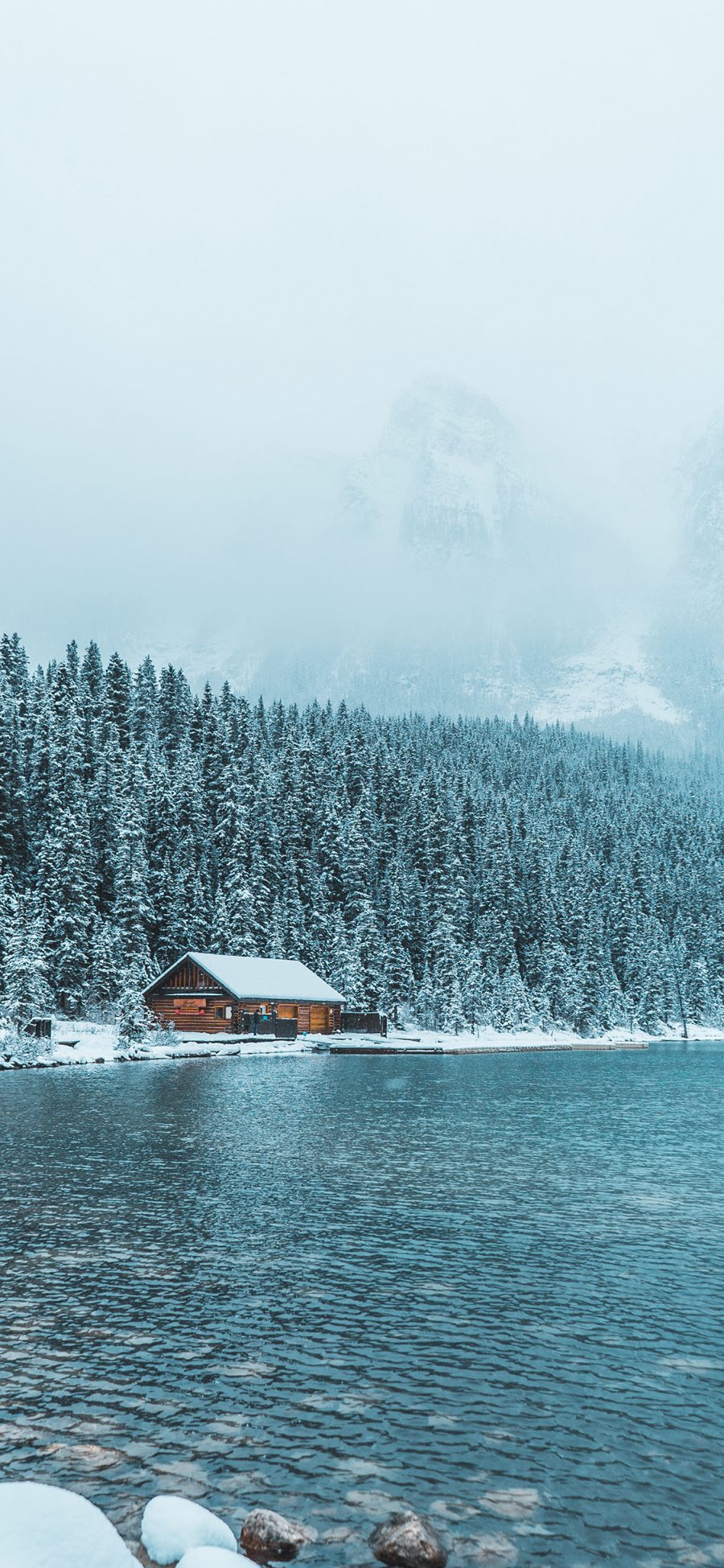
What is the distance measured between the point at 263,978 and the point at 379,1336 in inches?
3053

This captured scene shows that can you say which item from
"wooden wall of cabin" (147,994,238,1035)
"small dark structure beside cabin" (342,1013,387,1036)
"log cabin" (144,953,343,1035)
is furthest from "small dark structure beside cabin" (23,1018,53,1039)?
"small dark structure beside cabin" (342,1013,387,1036)

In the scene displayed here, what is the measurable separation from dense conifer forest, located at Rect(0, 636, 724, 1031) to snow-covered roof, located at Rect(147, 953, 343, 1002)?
621 cm

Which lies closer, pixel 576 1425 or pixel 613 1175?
pixel 576 1425

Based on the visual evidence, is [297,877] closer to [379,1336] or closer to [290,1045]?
[290,1045]

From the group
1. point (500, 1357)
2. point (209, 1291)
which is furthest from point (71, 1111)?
point (500, 1357)

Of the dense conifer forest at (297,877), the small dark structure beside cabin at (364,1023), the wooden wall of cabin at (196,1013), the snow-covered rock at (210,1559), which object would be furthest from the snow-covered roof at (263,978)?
the snow-covered rock at (210,1559)

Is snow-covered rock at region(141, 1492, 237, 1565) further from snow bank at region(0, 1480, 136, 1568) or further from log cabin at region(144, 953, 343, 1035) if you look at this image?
log cabin at region(144, 953, 343, 1035)

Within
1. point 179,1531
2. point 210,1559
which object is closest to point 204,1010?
point 179,1531

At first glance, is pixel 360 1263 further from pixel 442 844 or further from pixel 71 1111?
pixel 442 844

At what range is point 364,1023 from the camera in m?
99.4

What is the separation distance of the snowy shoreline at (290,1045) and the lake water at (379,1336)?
128 feet

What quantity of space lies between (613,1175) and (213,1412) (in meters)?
17.1

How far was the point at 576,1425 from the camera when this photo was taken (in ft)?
38.6

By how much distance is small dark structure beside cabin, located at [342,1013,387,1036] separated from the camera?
99.2m
